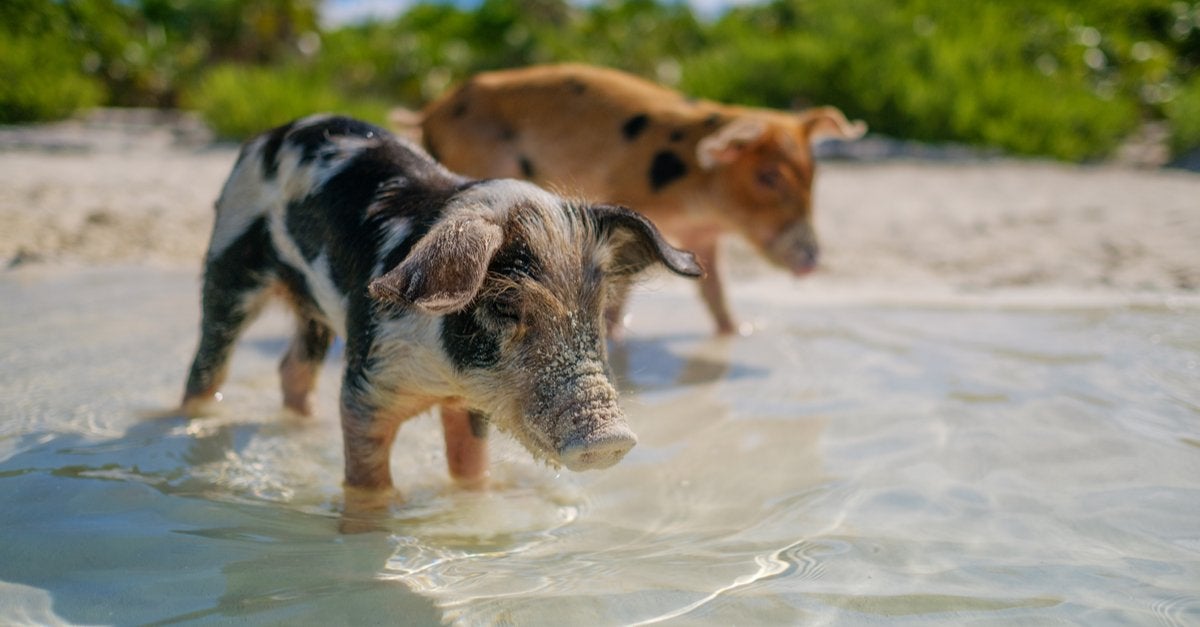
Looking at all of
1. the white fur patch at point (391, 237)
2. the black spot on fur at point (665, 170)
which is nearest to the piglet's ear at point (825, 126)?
the black spot on fur at point (665, 170)

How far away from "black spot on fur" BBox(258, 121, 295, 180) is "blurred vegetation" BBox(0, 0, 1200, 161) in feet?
29.0

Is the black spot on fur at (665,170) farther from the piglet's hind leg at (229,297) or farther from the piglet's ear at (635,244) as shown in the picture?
the piglet's ear at (635,244)

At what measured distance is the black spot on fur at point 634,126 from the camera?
6688 mm

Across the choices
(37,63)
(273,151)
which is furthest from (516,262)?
(37,63)

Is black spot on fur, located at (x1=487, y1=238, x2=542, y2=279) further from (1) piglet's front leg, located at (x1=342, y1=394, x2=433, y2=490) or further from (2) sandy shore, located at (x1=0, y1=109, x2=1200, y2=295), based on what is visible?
(2) sandy shore, located at (x1=0, y1=109, x2=1200, y2=295)

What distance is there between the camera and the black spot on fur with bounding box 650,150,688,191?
6.52m

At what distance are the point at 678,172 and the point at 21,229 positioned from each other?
16.0 feet

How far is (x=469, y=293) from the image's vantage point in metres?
2.75

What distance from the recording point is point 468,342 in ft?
10.4

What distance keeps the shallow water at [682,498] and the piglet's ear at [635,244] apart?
0.44 meters

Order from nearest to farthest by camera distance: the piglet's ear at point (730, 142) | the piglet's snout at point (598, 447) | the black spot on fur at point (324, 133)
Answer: the piglet's snout at point (598, 447)
the black spot on fur at point (324, 133)
the piglet's ear at point (730, 142)

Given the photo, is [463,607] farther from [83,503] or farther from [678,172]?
[678,172]

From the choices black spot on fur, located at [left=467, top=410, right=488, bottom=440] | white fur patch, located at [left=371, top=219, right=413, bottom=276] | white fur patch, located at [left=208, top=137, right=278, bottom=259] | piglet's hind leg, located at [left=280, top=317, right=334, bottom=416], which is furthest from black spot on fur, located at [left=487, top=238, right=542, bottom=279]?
piglet's hind leg, located at [left=280, top=317, right=334, bottom=416]

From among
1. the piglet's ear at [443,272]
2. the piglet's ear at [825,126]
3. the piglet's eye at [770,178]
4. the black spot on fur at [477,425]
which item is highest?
the piglet's ear at [443,272]
